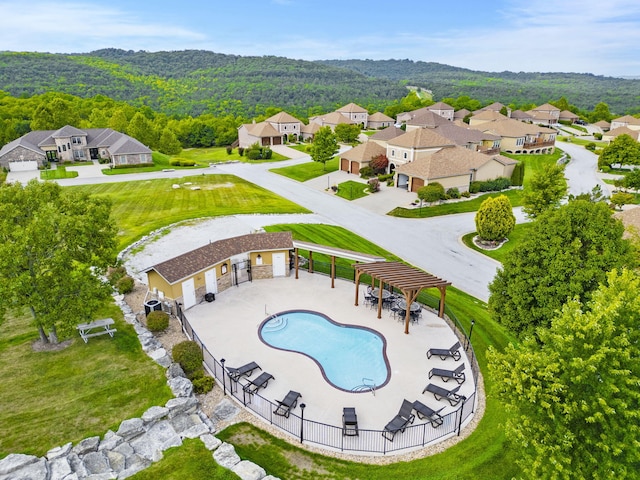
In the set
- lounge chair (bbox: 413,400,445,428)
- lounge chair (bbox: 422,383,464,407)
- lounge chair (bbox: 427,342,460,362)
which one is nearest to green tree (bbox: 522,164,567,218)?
lounge chair (bbox: 427,342,460,362)

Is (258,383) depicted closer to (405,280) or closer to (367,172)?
(405,280)

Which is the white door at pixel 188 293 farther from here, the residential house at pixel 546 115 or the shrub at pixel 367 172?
the residential house at pixel 546 115

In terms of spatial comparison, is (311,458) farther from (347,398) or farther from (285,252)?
(285,252)

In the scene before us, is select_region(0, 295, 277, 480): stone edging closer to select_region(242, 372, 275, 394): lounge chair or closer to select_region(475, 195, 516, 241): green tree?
select_region(242, 372, 275, 394): lounge chair

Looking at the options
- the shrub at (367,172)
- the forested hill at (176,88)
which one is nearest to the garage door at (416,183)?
the shrub at (367,172)

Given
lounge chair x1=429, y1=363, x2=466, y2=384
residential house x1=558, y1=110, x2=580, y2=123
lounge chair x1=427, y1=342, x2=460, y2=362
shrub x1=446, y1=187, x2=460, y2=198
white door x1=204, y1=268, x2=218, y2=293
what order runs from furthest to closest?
residential house x1=558, y1=110, x2=580, y2=123, shrub x1=446, y1=187, x2=460, y2=198, white door x1=204, y1=268, x2=218, y2=293, lounge chair x1=427, y1=342, x2=460, y2=362, lounge chair x1=429, y1=363, x2=466, y2=384

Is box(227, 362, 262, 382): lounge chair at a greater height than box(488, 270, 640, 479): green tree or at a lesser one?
lesser
